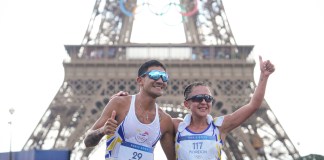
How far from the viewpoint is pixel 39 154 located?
25.1 ft

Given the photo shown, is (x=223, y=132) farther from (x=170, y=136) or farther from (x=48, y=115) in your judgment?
(x=48, y=115)

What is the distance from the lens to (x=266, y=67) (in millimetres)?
5699

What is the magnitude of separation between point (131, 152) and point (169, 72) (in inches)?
1097

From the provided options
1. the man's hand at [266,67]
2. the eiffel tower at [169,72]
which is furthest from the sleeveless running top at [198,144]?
the eiffel tower at [169,72]

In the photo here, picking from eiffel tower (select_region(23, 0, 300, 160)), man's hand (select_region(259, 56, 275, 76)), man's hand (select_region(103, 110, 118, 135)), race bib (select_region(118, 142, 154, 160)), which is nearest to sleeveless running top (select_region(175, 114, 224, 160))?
race bib (select_region(118, 142, 154, 160))

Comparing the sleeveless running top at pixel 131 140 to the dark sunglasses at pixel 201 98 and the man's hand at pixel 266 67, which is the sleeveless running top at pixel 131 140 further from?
the man's hand at pixel 266 67

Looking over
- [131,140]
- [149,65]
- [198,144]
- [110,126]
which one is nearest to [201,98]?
[198,144]

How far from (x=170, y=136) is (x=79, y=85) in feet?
88.9

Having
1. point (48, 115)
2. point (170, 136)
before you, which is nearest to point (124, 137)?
point (170, 136)

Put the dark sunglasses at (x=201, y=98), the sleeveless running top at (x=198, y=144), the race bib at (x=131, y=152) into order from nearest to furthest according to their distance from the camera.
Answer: the race bib at (x=131, y=152) < the sleeveless running top at (x=198, y=144) < the dark sunglasses at (x=201, y=98)

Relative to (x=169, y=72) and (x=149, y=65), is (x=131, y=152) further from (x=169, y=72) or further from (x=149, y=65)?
(x=169, y=72)

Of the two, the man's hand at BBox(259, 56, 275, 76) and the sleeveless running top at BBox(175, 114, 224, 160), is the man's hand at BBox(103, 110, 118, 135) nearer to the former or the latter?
the sleeveless running top at BBox(175, 114, 224, 160)

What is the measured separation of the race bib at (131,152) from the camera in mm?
5328

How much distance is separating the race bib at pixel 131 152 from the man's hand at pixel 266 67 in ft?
4.47
